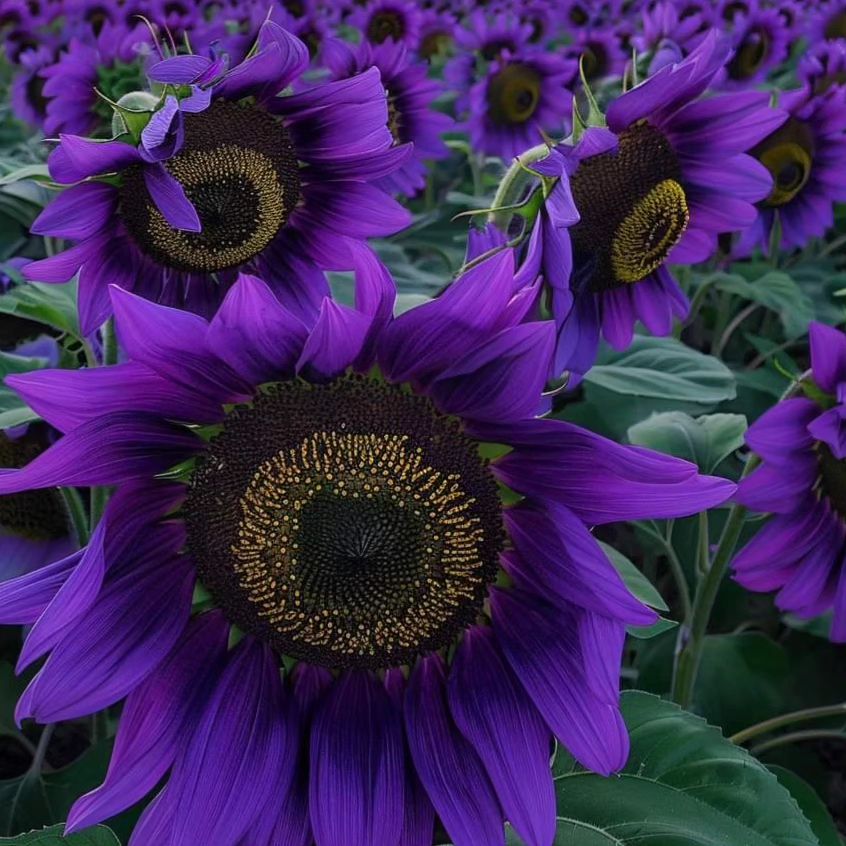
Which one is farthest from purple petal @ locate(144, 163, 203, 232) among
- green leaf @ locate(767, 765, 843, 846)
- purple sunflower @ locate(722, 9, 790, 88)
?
purple sunflower @ locate(722, 9, 790, 88)

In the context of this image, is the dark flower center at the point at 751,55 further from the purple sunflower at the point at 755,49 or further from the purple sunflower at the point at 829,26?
the purple sunflower at the point at 829,26

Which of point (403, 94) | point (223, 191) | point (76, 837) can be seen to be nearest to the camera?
point (76, 837)

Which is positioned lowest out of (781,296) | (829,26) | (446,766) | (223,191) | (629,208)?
(829,26)

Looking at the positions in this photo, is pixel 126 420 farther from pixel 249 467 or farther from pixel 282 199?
pixel 282 199

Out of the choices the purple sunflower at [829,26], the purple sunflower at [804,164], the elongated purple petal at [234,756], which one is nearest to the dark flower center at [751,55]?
the purple sunflower at [829,26]

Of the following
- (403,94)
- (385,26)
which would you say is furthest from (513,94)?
(403,94)

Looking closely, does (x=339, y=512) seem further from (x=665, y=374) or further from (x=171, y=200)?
(x=665, y=374)

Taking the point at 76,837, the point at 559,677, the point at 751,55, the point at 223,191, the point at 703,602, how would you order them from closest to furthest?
1. the point at 559,677
2. the point at 76,837
3. the point at 223,191
4. the point at 703,602
5. the point at 751,55
